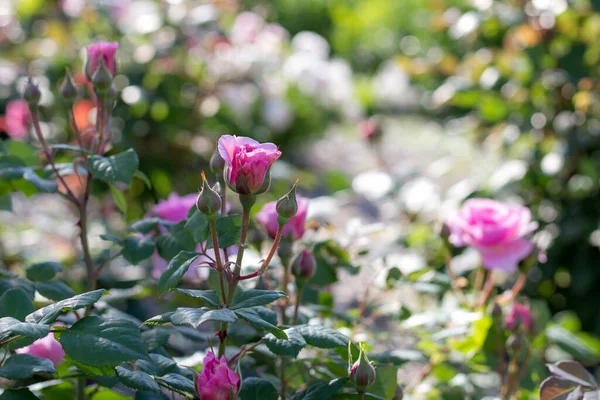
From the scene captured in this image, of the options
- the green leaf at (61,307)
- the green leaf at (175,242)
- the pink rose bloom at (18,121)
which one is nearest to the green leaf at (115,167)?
the green leaf at (175,242)

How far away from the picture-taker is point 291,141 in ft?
12.3

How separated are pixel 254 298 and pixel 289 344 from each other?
2.2 inches

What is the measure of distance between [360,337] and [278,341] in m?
0.41

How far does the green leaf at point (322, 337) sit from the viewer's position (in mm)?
719

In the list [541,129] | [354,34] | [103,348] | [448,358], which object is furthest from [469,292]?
[354,34]

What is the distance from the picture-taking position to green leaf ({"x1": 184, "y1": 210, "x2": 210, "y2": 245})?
29.5 inches

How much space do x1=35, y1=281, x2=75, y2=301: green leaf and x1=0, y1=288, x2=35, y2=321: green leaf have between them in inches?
3.6

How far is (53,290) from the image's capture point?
872mm

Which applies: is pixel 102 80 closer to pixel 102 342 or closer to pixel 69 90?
pixel 69 90

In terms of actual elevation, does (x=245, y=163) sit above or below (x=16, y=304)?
above

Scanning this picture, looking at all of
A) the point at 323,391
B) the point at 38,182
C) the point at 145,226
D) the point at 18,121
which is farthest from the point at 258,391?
the point at 18,121

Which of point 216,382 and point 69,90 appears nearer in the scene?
point 216,382

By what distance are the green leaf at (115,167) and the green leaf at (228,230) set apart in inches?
5.3

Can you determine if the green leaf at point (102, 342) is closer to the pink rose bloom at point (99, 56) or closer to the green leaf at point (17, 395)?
the green leaf at point (17, 395)
